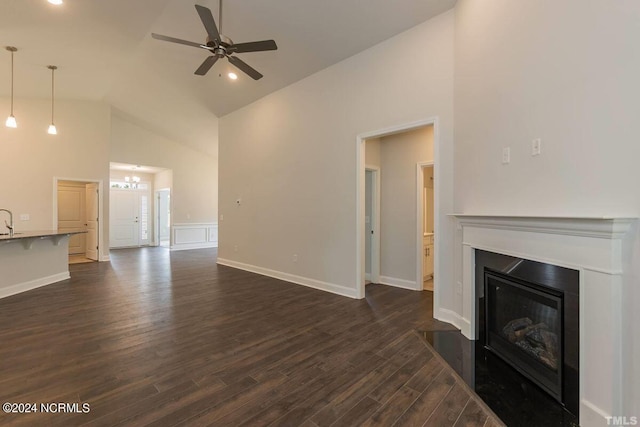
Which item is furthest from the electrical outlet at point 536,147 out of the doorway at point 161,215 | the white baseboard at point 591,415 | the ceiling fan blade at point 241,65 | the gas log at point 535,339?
the doorway at point 161,215

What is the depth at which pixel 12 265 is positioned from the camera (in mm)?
4477

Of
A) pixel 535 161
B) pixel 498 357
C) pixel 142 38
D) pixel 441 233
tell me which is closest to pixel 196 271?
pixel 142 38

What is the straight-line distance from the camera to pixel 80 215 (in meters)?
8.29

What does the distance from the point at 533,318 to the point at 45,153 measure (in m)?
9.54

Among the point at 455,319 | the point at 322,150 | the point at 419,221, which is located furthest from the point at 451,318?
the point at 322,150

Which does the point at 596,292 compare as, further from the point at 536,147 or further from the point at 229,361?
the point at 229,361

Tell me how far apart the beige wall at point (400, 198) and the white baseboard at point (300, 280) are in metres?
1.03

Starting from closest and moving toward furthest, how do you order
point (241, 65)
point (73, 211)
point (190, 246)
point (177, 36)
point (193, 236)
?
point (241, 65)
point (177, 36)
point (73, 211)
point (190, 246)
point (193, 236)

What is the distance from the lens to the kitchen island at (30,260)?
436 centimetres

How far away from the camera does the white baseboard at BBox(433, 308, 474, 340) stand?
2.98 meters

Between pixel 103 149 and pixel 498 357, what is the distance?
9.34 m

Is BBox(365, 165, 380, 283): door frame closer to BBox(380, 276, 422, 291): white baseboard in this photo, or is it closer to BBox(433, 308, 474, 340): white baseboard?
BBox(380, 276, 422, 291): white baseboard

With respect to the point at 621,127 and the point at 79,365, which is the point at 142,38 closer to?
the point at 79,365

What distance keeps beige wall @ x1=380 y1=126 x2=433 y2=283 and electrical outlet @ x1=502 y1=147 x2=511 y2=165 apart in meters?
2.06
